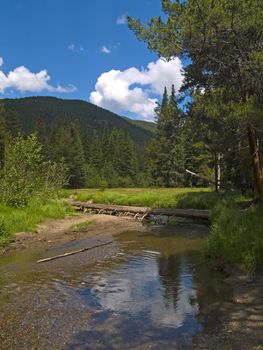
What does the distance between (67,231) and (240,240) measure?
12.1 m

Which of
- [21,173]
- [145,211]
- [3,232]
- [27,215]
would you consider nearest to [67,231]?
[27,215]

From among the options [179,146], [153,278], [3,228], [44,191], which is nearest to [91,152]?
[179,146]

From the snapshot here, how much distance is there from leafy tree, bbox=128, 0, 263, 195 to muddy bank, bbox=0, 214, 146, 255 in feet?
31.6

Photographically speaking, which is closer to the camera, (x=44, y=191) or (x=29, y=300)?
(x=29, y=300)

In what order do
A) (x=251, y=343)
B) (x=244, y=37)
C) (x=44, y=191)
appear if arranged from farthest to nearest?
(x=44, y=191), (x=244, y=37), (x=251, y=343)

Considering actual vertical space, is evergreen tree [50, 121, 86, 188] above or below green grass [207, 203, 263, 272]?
above

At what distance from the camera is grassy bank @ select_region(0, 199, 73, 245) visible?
18300 mm

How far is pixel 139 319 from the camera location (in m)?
8.28

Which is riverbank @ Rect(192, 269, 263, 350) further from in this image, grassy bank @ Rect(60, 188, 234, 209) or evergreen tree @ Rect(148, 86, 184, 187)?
evergreen tree @ Rect(148, 86, 184, 187)

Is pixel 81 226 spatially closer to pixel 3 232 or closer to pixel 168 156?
pixel 3 232

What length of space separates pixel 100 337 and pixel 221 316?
2617mm

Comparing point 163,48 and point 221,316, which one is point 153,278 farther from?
point 163,48

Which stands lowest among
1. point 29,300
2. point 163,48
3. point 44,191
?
point 29,300

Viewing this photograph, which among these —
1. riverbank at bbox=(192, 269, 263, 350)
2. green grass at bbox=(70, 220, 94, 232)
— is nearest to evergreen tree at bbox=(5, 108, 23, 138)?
green grass at bbox=(70, 220, 94, 232)
